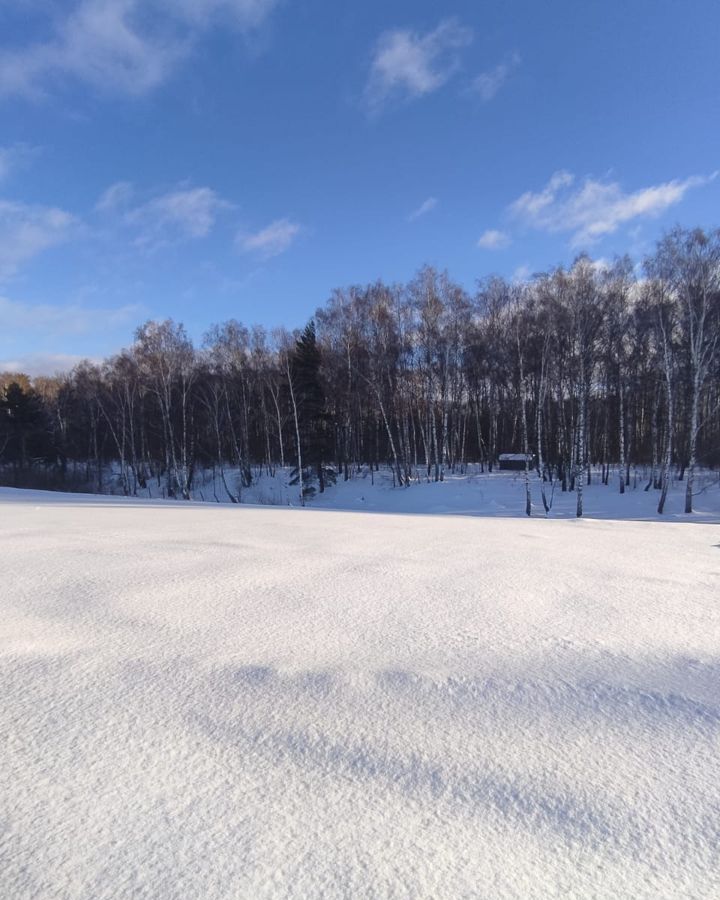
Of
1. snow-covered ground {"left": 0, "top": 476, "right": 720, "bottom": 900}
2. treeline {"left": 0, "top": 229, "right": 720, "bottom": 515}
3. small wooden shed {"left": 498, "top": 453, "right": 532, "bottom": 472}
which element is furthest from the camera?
small wooden shed {"left": 498, "top": 453, "right": 532, "bottom": 472}

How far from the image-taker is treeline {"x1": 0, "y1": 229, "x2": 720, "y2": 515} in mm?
18625

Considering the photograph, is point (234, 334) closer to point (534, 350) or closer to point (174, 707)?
point (534, 350)

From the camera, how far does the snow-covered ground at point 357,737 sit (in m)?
1.28

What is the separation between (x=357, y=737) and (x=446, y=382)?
2514cm

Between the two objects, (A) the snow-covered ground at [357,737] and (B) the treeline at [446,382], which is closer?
(A) the snow-covered ground at [357,737]

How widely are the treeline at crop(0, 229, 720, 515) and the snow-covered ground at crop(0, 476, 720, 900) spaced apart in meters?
16.9

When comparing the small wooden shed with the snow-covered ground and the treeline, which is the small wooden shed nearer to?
the treeline

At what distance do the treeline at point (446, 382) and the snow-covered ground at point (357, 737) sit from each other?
55.5 ft

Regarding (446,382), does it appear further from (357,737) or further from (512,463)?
(357,737)

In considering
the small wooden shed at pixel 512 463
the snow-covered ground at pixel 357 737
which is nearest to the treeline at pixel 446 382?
the small wooden shed at pixel 512 463

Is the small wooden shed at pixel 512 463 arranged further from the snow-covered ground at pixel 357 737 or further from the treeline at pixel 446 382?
the snow-covered ground at pixel 357 737

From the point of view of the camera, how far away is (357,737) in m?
1.82

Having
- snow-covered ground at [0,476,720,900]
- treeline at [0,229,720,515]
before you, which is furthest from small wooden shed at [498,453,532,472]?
snow-covered ground at [0,476,720,900]

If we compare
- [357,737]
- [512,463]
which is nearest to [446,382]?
[512,463]
